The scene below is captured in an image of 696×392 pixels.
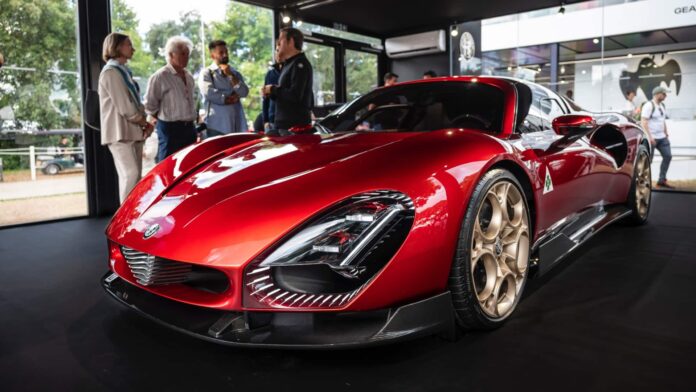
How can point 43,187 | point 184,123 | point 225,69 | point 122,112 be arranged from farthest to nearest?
point 43,187, point 225,69, point 184,123, point 122,112

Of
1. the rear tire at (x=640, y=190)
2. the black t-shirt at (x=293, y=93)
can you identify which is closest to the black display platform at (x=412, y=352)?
the rear tire at (x=640, y=190)

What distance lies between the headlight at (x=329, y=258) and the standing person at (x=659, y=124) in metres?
6.42

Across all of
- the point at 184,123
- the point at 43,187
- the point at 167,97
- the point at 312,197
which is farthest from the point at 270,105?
the point at 312,197

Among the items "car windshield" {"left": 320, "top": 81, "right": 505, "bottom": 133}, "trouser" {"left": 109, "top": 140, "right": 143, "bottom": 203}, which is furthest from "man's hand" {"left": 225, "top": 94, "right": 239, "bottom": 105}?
"car windshield" {"left": 320, "top": 81, "right": 505, "bottom": 133}

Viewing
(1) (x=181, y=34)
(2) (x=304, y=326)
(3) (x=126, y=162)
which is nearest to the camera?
(2) (x=304, y=326)

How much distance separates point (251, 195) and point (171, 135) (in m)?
2.69

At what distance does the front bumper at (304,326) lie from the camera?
137cm

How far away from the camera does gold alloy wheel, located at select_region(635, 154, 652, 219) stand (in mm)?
3618

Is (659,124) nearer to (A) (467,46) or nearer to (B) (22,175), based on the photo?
(A) (467,46)

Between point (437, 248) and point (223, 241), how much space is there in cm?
62

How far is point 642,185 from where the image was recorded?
3.68m

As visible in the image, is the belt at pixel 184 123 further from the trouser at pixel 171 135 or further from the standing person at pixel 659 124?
the standing person at pixel 659 124

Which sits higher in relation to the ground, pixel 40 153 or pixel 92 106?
pixel 92 106

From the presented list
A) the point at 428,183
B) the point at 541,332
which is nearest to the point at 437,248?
the point at 428,183
